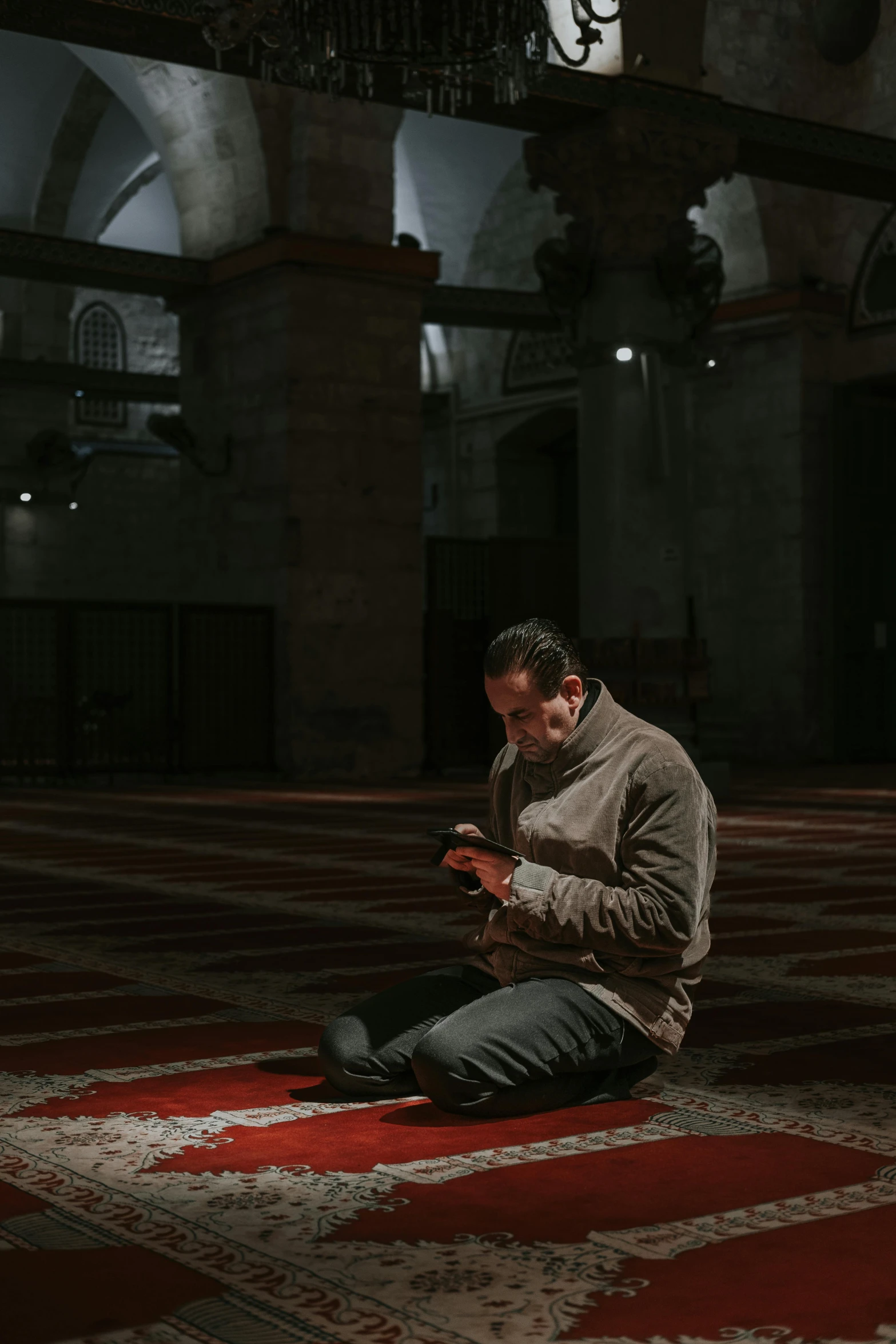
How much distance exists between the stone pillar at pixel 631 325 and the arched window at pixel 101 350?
15.1 m

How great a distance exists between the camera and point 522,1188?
281 centimetres

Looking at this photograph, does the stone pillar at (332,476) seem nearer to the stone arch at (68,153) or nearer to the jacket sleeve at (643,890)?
the stone arch at (68,153)

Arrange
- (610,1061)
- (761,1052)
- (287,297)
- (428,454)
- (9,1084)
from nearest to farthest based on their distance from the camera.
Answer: (610,1061), (9,1084), (761,1052), (287,297), (428,454)

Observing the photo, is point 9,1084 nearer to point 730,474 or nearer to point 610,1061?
A: point 610,1061

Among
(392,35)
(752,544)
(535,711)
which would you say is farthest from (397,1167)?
(752,544)

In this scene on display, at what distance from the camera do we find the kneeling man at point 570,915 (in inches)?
128

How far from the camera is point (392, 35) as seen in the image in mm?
9312

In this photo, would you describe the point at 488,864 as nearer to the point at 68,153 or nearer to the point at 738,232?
the point at 738,232

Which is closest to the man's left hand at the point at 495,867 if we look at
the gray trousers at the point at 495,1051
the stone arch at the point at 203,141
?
the gray trousers at the point at 495,1051

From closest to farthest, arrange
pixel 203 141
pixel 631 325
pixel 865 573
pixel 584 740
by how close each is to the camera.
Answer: pixel 584 740 → pixel 631 325 → pixel 203 141 → pixel 865 573

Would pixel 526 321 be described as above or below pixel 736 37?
below

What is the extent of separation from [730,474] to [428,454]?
5670 mm

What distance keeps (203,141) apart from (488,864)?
1285 cm

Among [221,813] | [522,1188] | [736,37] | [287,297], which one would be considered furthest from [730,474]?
[522,1188]
